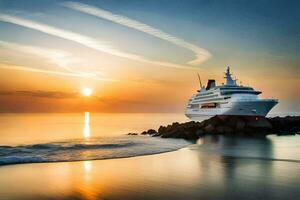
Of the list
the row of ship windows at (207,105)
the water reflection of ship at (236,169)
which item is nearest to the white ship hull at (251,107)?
the row of ship windows at (207,105)

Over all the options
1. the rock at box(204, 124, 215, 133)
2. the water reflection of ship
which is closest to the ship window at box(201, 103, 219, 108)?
the rock at box(204, 124, 215, 133)

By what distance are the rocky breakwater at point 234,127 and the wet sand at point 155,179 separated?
2694 centimetres

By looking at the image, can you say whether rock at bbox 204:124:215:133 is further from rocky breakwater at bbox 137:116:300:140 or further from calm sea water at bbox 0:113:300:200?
calm sea water at bbox 0:113:300:200

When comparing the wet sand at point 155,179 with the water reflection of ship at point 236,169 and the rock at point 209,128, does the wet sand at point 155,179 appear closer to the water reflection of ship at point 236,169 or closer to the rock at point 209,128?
the water reflection of ship at point 236,169

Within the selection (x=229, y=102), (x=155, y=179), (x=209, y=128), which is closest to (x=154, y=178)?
(x=155, y=179)

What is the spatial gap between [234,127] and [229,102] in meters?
6.38

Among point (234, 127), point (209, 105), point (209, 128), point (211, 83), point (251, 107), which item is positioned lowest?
point (209, 128)

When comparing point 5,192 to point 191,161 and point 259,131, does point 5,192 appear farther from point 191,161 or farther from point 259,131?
point 259,131

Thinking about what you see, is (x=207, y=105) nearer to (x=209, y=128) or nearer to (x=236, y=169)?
(x=209, y=128)

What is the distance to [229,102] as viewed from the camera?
214ft

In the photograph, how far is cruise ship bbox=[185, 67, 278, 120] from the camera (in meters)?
62.1

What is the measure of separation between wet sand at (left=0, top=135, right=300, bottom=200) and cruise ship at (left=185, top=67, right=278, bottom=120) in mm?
36615

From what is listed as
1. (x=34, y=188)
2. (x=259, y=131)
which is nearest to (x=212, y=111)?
(x=259, y=131)

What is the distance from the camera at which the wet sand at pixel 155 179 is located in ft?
50.9
